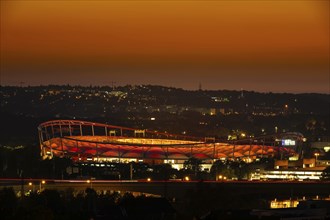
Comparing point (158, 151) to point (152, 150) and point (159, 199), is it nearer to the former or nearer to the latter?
point (152, 150)

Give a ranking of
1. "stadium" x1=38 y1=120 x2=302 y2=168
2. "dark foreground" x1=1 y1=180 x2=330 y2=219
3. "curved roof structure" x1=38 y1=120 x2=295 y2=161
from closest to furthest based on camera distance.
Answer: "dark foreground" x1=1 y1=180 x2=330 y2=219 → "stadium" x1=38 y1=120 x2=302 y2=168 → "curved roof structure" x1=38 y1=120 x2=295 y2=161

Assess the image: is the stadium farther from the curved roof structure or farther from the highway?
the highway

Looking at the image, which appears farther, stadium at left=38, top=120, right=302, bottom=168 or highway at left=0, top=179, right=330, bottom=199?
stadium at left=38, top=120, right=302, bottom=168

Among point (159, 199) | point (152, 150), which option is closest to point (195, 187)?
point (159, 199)

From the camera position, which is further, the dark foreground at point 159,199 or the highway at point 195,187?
the highway at point 195,187

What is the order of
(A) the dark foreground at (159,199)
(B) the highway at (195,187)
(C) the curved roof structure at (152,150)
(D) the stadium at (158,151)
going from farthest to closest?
(C) the curved roof structure at (152,150) → (D) the stadium at (158,151) → (B) the highway at (195,187) → (A) the dark foreground at (159,199)

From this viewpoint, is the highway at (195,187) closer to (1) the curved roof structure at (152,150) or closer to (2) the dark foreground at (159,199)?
(2) the dark foreground at (159,199)

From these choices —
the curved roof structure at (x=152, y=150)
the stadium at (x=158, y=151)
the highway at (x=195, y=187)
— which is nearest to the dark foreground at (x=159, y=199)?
the highway at (x=195, y=187)

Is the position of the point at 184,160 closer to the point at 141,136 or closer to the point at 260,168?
the point at 260,168

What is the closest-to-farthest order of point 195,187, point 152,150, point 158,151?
point 195,187, point 158,151, point 152,150

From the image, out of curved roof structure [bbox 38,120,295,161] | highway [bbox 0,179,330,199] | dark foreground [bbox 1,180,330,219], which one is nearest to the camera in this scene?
dark foreground [bbox 1,180,330,219]

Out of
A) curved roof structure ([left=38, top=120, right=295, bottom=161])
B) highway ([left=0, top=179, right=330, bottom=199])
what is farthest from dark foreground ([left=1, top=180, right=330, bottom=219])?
curved roof structure ([left=38, top=120, right=295, bottom=161])
